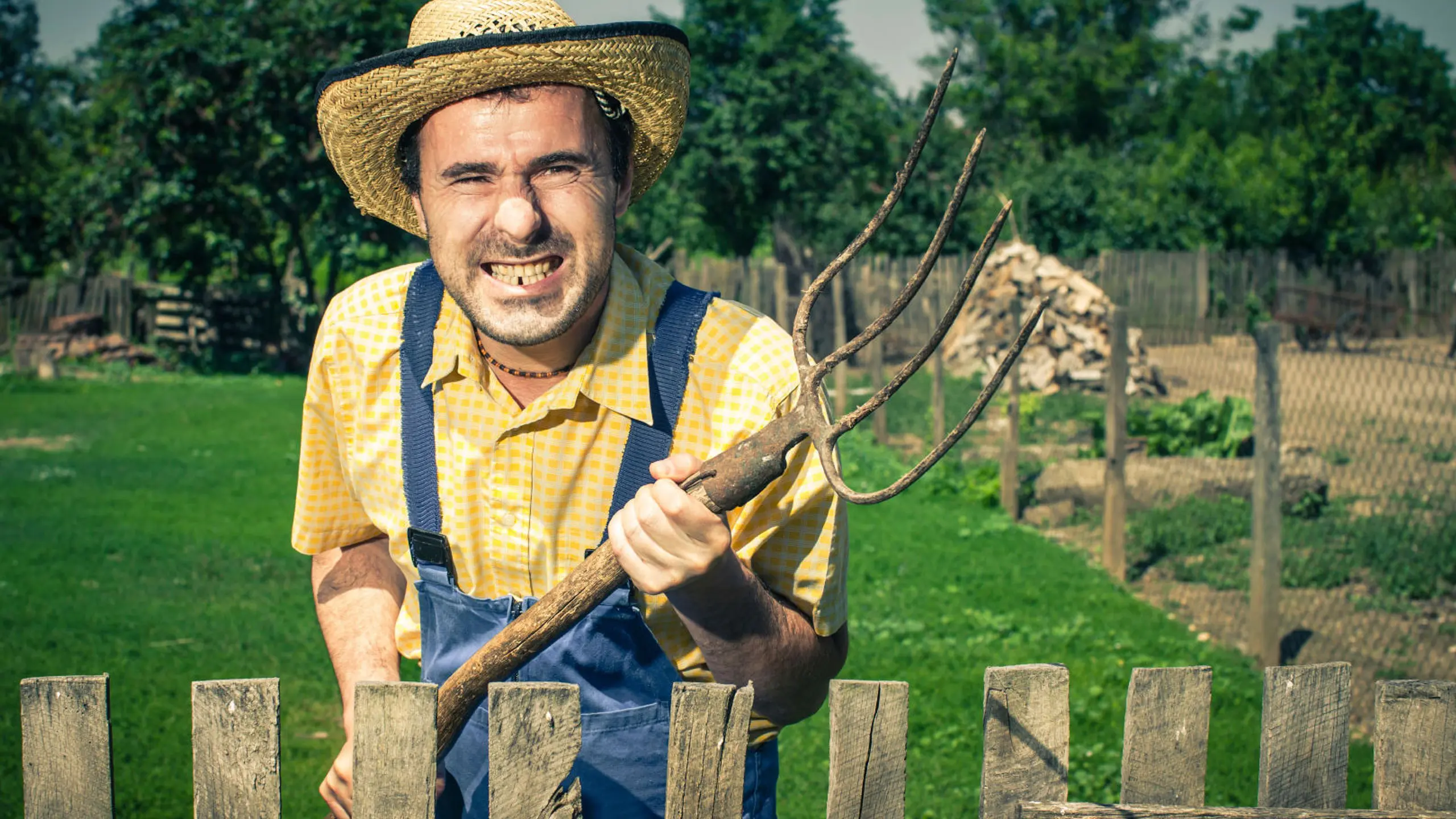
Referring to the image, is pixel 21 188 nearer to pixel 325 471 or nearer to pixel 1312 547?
pixel 1312 547

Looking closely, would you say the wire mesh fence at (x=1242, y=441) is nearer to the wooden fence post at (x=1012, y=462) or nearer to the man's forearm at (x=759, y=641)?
the wooden fence post at (x=1012, y=462)

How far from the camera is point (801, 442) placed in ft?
5.70

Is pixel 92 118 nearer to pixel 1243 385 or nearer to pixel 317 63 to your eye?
pixel 317 63

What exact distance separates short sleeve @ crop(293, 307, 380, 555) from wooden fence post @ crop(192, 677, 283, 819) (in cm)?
52

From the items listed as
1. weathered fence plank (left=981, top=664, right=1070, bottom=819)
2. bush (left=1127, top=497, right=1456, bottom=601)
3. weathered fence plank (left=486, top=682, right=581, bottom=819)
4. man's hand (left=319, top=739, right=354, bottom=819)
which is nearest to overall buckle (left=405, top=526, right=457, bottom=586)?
man's hand (left=319, top=739, right=354, bottom=819)

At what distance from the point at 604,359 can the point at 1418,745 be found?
157 centimetres

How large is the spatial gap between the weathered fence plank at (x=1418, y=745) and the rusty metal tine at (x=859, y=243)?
3.81ft

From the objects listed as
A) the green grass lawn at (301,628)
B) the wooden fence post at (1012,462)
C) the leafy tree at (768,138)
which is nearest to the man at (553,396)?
the green grass lawn at (301,628)

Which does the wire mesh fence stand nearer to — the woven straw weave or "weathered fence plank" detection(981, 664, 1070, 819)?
"weathered fence plank" detection(981, 664, 1070, 819)

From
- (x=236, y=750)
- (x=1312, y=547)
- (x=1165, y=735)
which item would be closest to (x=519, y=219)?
(x=236, y=750)

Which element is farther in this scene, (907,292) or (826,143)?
(826,143)

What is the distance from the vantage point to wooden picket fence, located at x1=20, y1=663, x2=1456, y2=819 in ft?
5.68

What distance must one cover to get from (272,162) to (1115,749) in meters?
18.2

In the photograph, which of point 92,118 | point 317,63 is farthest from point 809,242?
point 92,118
